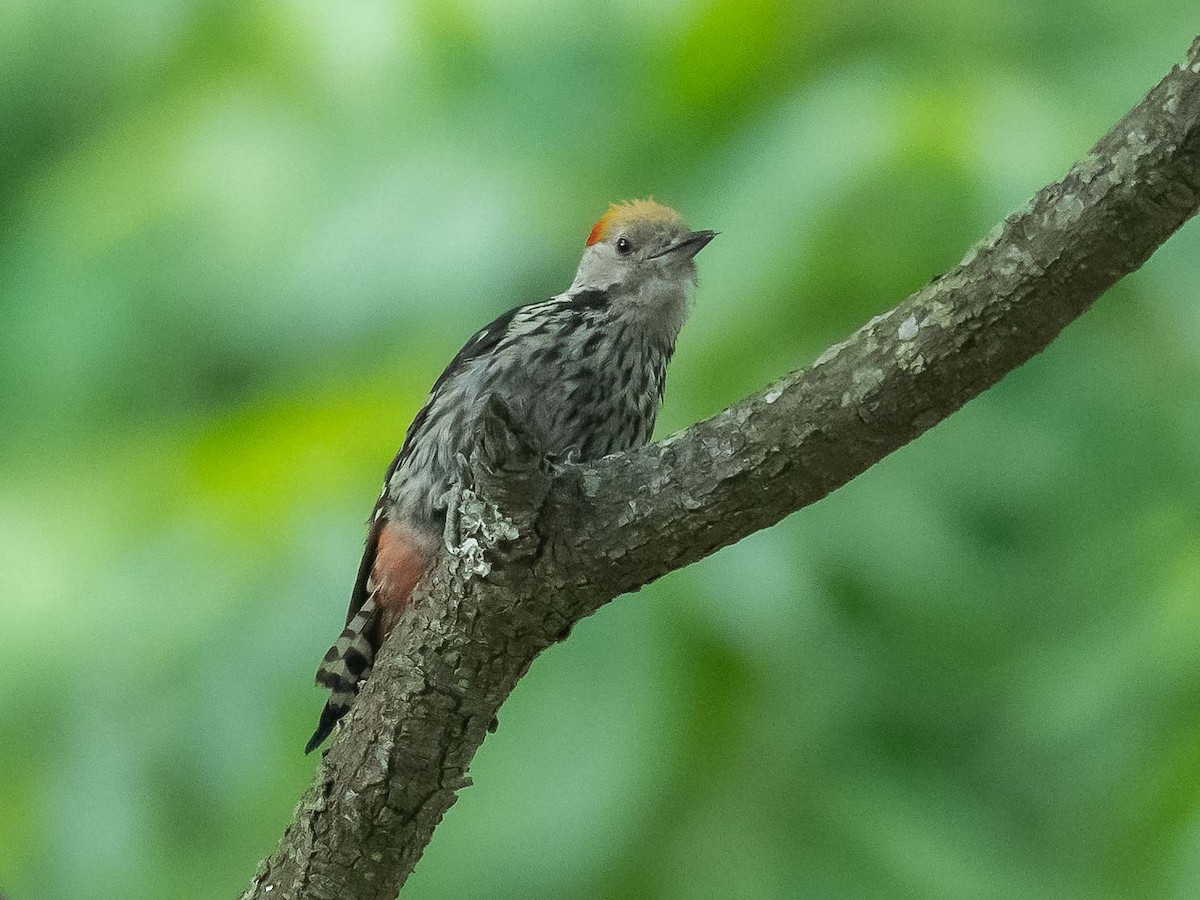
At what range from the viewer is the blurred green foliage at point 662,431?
487 cm

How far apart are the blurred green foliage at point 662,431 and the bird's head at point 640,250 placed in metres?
0.81

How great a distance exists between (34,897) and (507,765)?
6.21ft

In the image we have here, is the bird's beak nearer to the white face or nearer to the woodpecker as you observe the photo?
the white face

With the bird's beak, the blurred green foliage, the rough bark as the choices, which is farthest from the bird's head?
the rough bark

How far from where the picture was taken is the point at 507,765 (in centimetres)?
499

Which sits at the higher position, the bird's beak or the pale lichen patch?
the bird's beak

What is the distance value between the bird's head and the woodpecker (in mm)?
23

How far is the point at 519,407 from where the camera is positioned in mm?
3711

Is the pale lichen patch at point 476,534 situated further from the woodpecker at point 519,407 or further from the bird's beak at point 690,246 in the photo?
the bird's beak at point 690,246

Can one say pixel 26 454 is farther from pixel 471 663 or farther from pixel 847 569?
pixel 471 663

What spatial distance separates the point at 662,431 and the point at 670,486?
2587 mm

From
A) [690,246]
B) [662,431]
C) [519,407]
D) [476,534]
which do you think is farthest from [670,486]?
[662,431]

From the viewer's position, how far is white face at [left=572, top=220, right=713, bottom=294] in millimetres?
4070

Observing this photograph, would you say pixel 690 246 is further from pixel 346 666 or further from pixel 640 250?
pixel 346 666
